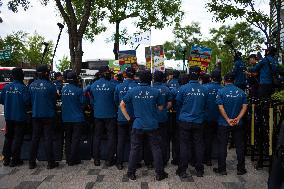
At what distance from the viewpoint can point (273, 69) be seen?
9.66 metres

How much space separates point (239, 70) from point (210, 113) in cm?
339

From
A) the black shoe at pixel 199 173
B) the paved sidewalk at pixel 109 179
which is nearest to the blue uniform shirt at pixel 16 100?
the paved sidewalk at pixel 109 179

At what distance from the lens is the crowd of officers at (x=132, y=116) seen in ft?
23.9

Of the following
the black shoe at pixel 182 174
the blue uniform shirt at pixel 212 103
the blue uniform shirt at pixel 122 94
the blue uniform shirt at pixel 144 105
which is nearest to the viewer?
the blue uniform shirt at pixel 144 105

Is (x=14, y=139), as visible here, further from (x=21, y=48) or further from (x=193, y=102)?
(x=21, y=48)

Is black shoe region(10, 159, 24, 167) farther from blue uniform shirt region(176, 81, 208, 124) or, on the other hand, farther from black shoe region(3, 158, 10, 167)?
blue uniform shirt region(176, 81, 208, 124)

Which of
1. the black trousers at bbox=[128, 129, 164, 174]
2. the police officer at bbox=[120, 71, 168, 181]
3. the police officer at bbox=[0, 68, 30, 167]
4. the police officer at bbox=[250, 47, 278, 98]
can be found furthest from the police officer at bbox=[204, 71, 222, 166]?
the police officer at bbox=[0, 68, 30, 167]

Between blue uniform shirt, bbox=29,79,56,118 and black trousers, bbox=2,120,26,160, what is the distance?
1.71 ft

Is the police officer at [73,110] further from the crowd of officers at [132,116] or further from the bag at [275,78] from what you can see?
the bag at [275,78]

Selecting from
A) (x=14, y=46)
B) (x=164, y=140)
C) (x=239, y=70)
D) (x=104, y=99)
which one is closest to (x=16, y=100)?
(x=104, y=99)

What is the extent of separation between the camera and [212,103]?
8227 mm

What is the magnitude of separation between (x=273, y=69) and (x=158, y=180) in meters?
4.55

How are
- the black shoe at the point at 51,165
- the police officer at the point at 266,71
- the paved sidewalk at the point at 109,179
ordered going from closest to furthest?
the paved sidewalk at the point at 109,179 < the black shoe at the point at 51,165 < the police officer at the point at 266,71

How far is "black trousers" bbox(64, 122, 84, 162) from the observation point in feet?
26.7
